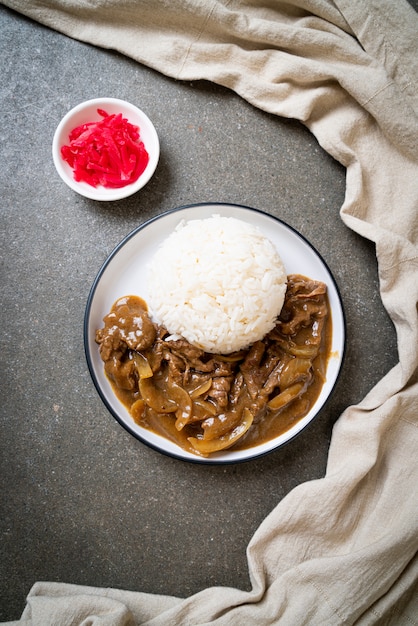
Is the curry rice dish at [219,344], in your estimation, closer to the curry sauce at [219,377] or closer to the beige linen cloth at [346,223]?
the curry sauce at [219,377]

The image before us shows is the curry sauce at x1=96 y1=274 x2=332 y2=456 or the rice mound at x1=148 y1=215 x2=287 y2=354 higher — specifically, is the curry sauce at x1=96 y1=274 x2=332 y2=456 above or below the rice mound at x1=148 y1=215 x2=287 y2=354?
below

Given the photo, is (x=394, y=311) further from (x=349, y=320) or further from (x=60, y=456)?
(x=60, y=456)

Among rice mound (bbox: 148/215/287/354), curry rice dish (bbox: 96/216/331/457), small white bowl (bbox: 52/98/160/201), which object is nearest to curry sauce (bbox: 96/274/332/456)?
curry rice dish (bbox: 96/216/331/457)

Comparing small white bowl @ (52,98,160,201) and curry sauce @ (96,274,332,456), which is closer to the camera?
curry sauce @ (96,274,332,456)

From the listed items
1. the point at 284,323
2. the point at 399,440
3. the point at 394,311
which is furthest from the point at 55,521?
the point at 394,311

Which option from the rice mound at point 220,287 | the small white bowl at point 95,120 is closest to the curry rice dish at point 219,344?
the rice mound at point 220,287

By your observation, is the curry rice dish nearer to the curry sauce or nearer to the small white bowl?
the curry sauce
